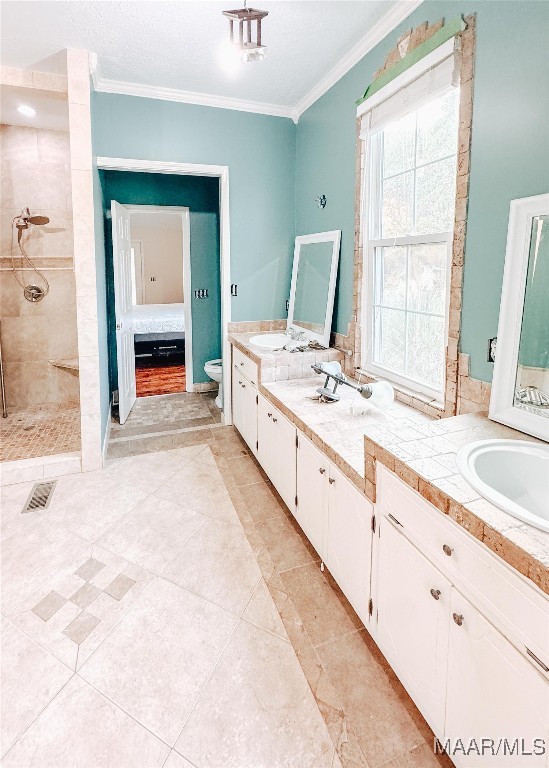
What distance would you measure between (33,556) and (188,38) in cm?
316

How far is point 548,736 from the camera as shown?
92 centimetres

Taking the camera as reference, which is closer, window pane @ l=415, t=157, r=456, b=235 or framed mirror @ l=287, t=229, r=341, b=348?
window pane @ l=415, t=157, r=456, b=235

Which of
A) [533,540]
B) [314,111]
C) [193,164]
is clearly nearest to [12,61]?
[193,164]

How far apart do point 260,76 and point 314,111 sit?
0.52 meters

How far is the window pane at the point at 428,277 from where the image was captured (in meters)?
2.24

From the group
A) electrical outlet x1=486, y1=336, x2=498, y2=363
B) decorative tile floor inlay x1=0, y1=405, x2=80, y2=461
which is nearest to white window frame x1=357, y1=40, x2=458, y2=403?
electrical outlet x1=486, y1=336, x2=498, y2=363

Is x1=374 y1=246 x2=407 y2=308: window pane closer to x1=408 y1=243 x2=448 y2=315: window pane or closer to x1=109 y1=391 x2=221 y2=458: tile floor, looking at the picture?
x1=408 y1=243 x2=448 y2=315: window pane

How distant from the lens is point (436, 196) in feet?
7.34

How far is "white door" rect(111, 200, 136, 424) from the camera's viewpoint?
13.5 ft

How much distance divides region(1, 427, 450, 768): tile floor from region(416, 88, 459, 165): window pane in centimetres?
219

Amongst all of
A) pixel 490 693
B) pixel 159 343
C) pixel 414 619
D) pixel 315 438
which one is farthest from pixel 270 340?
pixel 159 343

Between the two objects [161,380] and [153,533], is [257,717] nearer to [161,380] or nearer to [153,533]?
[153,533]

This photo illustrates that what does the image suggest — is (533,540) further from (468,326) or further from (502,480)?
(468,326)

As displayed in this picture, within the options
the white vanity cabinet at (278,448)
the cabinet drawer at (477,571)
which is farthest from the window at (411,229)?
the cabinet drawer at (477,571)
